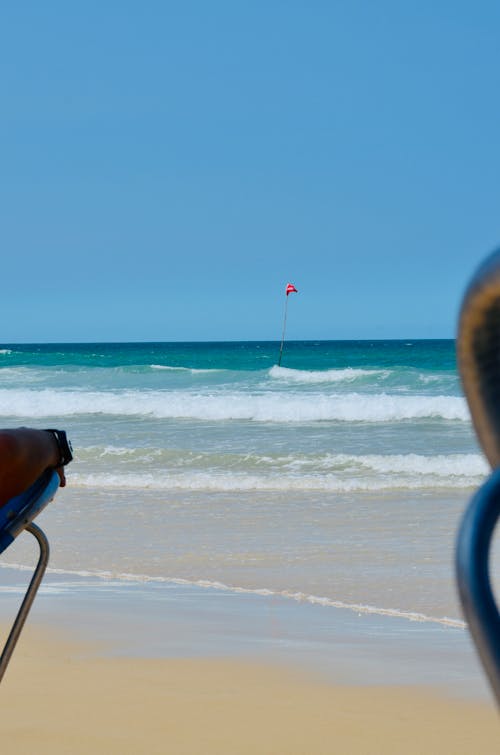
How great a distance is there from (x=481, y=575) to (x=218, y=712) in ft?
10.1

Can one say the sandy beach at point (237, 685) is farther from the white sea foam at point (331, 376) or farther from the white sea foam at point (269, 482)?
the white sea foam at point (331, 376)

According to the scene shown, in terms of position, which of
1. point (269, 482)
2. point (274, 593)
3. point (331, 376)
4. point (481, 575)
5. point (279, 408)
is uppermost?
point (481, 575)

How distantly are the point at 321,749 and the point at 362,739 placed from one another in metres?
0.12

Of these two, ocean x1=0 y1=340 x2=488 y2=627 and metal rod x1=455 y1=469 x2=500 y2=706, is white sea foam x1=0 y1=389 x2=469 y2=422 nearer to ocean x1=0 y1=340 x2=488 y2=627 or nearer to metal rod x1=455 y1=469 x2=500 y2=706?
ocean x1=0 y1=340 x2=488 y2=627

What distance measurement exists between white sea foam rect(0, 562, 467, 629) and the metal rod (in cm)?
396

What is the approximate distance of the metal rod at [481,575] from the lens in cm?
39

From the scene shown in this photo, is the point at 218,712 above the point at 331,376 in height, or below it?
above

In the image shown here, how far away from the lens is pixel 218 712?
334 cm

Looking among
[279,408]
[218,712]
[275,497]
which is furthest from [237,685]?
[279,408]

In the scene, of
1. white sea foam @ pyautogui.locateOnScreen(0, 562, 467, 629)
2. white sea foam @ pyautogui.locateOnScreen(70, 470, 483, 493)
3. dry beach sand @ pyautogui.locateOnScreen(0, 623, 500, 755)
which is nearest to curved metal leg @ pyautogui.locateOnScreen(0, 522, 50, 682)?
dry beach sand @ pyautogui.locateOnScreen(0, 623, 500, 755)

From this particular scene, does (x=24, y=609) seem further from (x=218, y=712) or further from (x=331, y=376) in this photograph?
(x=331, y=376)

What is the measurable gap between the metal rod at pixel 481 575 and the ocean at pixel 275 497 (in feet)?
3.03

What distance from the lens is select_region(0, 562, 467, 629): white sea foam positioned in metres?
4.47

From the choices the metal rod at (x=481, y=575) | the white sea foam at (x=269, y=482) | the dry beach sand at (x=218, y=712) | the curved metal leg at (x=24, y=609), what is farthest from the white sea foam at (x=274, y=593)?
the metal rod at (x=481, y=575)
